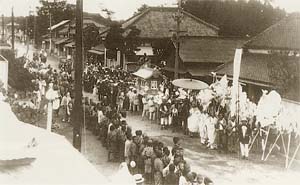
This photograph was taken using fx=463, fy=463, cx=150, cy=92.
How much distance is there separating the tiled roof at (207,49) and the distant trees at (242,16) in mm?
10481

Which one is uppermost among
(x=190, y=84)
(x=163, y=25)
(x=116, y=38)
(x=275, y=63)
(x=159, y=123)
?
(x=163, y=25)

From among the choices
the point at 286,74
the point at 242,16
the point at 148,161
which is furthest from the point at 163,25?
the point at 148,161

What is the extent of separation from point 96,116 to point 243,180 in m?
6.69

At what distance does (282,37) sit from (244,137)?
30.2ft

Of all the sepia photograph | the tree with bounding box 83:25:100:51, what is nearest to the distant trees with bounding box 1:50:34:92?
the sepia photograph

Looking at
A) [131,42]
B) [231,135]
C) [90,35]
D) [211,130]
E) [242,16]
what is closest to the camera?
[231,135]

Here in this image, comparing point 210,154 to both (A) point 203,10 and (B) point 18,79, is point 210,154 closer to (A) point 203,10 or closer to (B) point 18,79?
(B) point 18,79

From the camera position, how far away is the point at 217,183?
37.5 ft

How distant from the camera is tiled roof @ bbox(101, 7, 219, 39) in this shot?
38125 millimetres

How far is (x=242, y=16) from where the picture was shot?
41.5 meters

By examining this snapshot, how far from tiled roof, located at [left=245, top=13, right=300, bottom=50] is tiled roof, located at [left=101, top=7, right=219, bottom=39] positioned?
14995 mm

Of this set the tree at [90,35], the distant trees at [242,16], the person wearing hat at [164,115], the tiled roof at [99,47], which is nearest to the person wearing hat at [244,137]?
the person wearing hat at [164,115]

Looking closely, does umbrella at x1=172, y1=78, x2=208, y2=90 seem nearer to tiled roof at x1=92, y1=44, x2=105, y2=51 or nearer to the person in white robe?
the person in white robe

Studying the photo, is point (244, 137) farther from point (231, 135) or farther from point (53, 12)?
point (53, 12)
